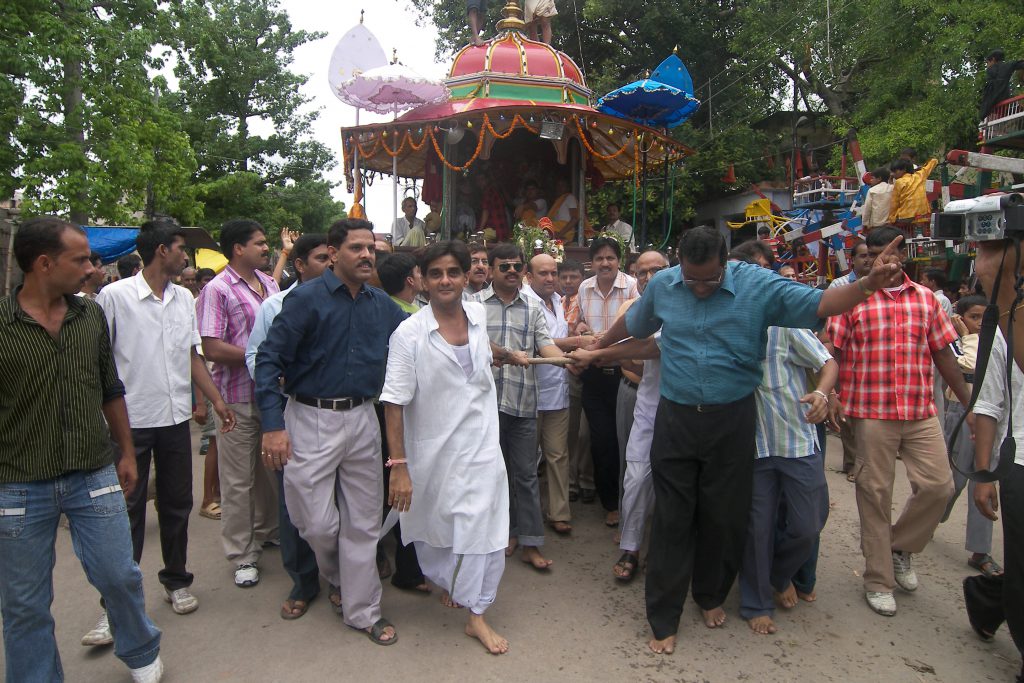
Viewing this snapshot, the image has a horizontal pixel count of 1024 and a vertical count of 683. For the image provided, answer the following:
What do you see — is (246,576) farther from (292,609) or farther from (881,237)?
(881,237)

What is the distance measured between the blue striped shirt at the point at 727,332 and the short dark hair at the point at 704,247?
0.47 feet

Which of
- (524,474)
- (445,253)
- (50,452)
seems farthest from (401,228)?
(50,452)

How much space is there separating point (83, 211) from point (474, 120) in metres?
7.48

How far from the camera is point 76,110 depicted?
12.0m

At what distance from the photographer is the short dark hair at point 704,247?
10.7ft

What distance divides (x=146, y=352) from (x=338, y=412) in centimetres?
115

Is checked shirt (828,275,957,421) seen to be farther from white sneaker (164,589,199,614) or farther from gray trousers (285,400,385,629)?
white sneaker (164,589,199,614)

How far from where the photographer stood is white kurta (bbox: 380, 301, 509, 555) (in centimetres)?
329

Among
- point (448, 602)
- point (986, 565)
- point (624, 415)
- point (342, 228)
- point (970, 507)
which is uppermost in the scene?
point (342, 228)

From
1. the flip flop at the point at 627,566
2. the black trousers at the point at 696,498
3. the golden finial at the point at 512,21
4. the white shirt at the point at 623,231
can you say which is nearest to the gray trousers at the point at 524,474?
the flip flop at the point at 627,566

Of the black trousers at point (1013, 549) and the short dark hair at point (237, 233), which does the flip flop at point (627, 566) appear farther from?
the short dark hair at point (237, 233)

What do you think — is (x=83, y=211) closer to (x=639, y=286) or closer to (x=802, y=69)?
(x=639, y=286)

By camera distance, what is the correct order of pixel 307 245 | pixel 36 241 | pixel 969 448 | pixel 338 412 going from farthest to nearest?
pixel 969 448 → pixel 307 245 → pixel 338 412 → pixel 36 241

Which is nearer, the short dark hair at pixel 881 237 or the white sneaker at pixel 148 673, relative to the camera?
the white sneaker at pixel 148 673
